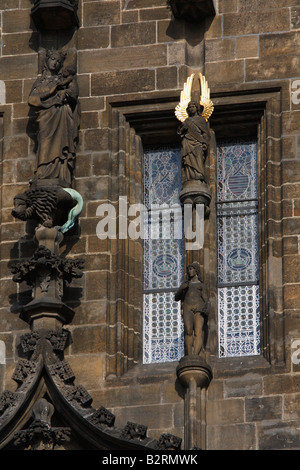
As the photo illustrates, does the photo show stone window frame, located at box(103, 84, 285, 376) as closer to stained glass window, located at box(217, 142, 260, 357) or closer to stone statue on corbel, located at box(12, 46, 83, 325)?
stained glass window, located at box(217, 142, 260, 357)

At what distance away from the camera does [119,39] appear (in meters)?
27.4

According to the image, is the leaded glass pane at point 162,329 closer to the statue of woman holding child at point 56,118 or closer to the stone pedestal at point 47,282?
the stone pedestal at point 47,282

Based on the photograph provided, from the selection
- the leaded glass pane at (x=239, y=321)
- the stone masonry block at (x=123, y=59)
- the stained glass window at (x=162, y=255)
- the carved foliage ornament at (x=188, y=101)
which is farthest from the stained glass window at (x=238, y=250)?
the stone masonry block at (x=123, y=59)

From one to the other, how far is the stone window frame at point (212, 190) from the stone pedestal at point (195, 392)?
1.17 feet

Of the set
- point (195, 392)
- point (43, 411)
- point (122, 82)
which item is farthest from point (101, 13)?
point (43, 411)

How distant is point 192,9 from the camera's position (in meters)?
27.3

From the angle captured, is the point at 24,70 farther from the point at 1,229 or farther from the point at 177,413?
the point at 177,413

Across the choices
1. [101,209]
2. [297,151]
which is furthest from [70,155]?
[297,151]

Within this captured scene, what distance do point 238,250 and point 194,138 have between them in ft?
3.97

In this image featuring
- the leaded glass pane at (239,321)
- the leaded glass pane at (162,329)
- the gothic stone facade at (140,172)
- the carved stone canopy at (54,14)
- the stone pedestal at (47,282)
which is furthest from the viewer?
the carved stone canopy at (54,14)

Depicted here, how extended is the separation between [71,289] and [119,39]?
9.40 ft

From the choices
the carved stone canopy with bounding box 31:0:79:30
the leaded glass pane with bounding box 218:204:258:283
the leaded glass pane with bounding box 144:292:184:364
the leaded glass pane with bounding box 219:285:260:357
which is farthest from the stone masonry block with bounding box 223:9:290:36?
the leaded glass pane with bounding box 144:292:184:364

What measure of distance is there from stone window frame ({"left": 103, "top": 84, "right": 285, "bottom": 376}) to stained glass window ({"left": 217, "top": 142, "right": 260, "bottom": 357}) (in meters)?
0.13

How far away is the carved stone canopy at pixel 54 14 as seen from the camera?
2734cm
